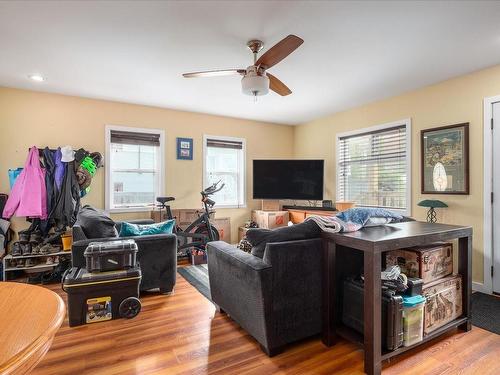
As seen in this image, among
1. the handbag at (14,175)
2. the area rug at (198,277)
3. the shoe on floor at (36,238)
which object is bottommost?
the area rug at (198,277)

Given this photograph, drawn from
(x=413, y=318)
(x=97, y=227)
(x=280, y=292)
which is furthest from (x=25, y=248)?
(x=413, y=318)

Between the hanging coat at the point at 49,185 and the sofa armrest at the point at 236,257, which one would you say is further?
the hanging coat at the point at 49,185

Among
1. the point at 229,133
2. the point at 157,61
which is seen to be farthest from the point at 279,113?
the point at 157,61

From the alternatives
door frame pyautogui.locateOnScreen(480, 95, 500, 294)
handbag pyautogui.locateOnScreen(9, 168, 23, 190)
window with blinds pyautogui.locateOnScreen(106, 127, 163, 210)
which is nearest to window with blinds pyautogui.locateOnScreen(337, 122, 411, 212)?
door frame pyautogui.locateOnScreen(480, 95, 500, 294)

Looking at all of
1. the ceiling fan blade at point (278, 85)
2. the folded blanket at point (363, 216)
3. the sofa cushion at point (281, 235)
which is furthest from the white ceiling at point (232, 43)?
the sofa cushion at point (281, 235)

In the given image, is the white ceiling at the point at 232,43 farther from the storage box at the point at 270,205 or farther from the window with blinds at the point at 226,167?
the storage box at the point at 270,205

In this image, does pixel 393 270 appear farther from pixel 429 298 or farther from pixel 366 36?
pixel 366 36

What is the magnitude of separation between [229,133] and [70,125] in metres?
2.55

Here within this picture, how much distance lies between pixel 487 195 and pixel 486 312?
123 centimetres

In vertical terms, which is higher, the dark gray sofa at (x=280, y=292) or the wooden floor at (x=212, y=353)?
the dark gray sofa at (x=280, y=292)

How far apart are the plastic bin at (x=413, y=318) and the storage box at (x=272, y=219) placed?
323cm

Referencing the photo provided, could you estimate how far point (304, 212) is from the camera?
484cm

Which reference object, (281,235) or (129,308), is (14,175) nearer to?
(129,308)

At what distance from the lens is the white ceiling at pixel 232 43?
2.13 m
